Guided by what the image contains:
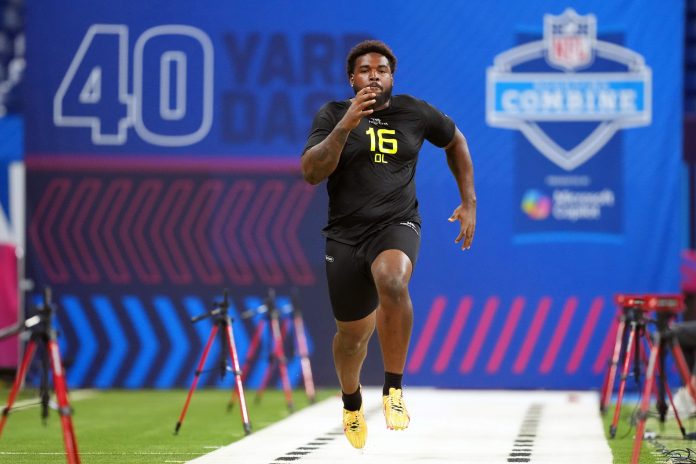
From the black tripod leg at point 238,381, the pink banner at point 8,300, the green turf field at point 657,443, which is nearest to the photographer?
the green turf field at point 657,443

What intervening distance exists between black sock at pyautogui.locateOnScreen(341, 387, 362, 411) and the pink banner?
725 cm

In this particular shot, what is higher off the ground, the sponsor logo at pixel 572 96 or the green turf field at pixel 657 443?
the sponsor logo at pixel 572 96

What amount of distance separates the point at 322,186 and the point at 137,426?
4.32 meters

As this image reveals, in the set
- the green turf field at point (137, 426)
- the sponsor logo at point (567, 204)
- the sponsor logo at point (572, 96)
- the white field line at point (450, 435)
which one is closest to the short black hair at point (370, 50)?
the white field line at point (450, 435)

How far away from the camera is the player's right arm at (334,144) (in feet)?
19.8

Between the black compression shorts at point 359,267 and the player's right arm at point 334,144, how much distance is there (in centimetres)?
43

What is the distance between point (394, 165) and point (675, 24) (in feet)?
25.6

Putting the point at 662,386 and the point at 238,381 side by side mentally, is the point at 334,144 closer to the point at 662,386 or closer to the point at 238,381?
the point at 238,381

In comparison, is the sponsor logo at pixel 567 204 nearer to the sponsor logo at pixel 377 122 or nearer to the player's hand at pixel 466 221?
the player's hand at pixel 466 221

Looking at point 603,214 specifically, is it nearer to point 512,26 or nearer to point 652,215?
point 652,215

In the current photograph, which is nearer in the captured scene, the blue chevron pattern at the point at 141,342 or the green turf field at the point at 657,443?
the green turf field at the point at 657,443

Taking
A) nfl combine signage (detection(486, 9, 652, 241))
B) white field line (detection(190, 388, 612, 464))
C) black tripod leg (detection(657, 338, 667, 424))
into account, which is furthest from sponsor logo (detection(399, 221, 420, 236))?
nfl combine signage (detection(486, 9, 652, 241))

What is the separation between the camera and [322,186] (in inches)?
537

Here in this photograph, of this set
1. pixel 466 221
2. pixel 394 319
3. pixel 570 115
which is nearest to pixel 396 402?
pixel 394 319
